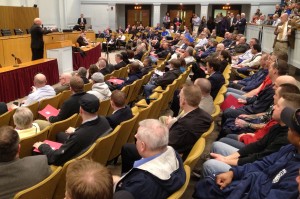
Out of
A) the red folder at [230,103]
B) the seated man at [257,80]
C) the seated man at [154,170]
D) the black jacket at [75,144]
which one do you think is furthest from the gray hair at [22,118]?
the seated man at [257,80]

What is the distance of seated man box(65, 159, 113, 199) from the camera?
4.20 ft

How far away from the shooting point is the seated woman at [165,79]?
557cm

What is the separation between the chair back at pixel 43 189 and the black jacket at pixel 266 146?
148 centimetres

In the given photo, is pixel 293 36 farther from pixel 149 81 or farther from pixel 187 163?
pixel 187 163

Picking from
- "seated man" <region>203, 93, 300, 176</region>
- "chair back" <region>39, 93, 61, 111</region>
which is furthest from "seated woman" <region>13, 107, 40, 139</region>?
"seated man" <region>203, 93, 300, 176</region>

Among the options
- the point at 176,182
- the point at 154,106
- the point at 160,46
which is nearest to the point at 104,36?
the point at 160,46

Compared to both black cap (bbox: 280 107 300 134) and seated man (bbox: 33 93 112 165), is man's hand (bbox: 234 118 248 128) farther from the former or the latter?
black cap (bbox: 280 107 300 134)

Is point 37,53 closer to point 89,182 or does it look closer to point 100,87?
point 100,87

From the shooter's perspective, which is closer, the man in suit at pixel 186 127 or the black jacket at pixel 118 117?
the man in suit at pixel 186 127

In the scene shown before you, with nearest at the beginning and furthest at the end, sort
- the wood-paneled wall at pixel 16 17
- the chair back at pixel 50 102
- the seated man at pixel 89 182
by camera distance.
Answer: the seated man at pixel 89 182, the chair back at pixel 50 102, the wood-paneled wall at pixel 16 17

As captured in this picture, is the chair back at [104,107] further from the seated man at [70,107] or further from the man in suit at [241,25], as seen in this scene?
the man in suit at [241,25]

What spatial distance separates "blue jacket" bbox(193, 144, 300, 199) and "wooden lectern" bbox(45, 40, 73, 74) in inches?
Answer: 284

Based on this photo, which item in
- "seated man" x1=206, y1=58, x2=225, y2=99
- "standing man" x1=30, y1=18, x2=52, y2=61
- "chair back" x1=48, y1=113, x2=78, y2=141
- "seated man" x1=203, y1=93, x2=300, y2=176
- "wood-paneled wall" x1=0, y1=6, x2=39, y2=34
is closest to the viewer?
"seated man" x1=203, y1=93, x2=300, y2=176

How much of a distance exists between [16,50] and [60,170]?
27.4 ft
